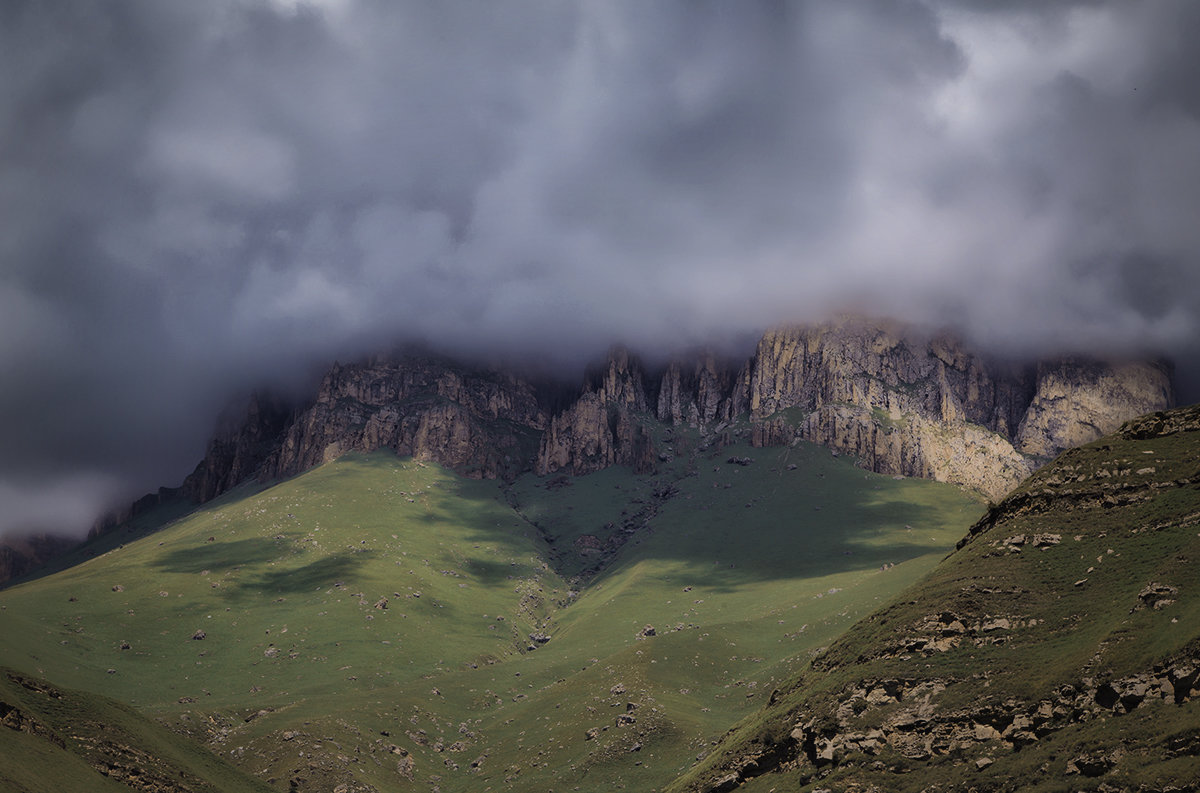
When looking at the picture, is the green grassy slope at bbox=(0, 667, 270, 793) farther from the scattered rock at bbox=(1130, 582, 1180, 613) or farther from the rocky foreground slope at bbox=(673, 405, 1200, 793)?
the scattered rock at bbox=(1130, 582, 1180, 613)

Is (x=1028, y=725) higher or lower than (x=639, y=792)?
higher

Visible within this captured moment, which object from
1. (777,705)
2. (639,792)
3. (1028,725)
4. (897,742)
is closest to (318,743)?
(639,792)

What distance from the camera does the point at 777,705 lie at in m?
117

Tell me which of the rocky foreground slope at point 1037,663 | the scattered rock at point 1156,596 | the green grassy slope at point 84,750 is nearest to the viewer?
the rocky foreground slope at point 1037,663

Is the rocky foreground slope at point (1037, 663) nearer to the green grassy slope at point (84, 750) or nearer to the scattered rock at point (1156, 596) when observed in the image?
the scattered rock at point (1156, 596)

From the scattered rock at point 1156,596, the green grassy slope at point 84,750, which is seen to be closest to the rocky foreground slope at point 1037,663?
the scattered rock at point 1156,596

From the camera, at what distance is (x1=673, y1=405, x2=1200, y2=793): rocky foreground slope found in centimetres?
7056

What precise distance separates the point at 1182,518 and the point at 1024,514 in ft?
68.1

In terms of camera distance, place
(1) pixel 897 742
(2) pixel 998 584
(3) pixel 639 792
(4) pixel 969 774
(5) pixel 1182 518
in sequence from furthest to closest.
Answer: (3) pixel 639 792 < (2) pixel 998 584 < (5) pixel 1182 518 < (1) pixel 897 742 < (4) pixel 969 774

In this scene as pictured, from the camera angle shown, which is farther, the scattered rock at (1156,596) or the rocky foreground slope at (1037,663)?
the scattered rock at (1156,596)

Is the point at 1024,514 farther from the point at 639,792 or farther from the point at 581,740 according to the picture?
the point at 581,740

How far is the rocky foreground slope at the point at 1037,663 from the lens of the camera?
232ft

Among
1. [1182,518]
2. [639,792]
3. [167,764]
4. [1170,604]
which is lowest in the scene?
[639,792]

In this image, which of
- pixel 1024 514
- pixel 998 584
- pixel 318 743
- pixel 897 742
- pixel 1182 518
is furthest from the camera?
pixel 318 743
